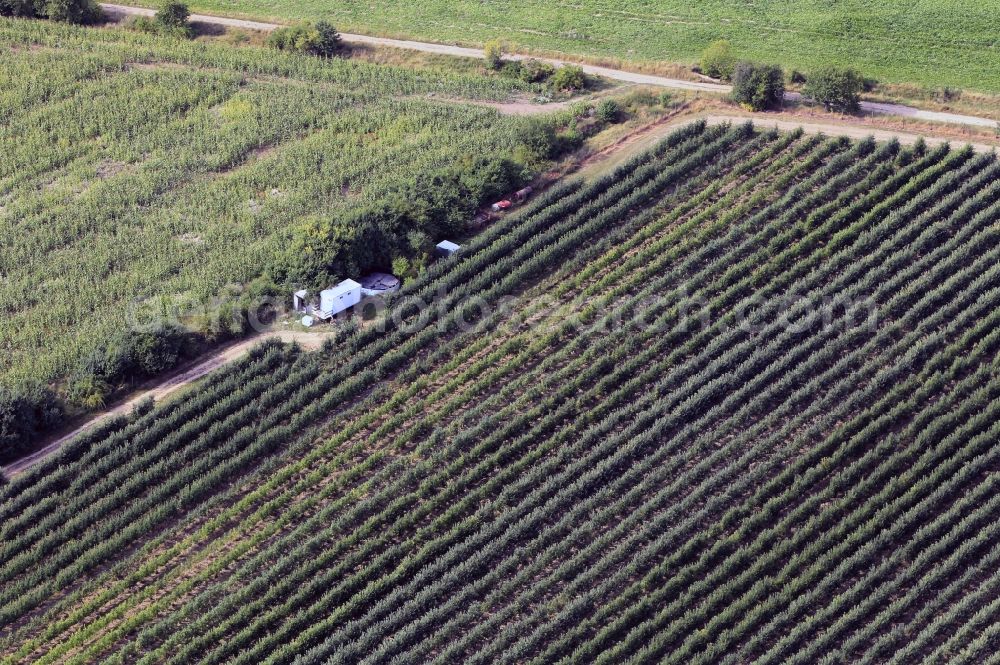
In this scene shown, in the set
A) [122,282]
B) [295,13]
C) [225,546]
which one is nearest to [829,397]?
[225,546]

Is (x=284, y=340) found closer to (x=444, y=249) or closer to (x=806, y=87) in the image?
(x=444, y=249)

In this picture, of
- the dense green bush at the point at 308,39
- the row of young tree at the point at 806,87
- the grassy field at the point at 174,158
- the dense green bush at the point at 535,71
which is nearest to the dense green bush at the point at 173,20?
the grassy field at the point at 174,158

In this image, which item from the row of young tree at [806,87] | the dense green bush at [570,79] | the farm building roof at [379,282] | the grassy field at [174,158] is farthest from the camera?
the dense green bush at [570,79]

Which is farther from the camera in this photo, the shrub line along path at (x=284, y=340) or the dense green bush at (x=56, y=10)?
the dense green bush at (x=56, y=10)

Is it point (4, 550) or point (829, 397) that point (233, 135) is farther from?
point (829, 397)

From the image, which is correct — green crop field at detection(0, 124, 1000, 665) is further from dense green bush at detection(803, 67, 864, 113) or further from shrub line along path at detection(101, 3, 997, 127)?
shrub line along path at detection(101, 3, 997, 127)

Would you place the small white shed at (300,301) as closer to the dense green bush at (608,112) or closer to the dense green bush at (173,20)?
the dense green bush at (608,112)
